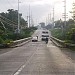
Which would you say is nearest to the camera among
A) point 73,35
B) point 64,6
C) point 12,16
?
point 73,35

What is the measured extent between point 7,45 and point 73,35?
12.8 meters

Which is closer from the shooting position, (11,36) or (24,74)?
(24,74)

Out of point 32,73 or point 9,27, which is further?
point 9,27

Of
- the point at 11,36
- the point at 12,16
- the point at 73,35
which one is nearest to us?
the point at 73,35

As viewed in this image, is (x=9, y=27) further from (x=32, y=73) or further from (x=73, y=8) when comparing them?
(x=32, y=73)

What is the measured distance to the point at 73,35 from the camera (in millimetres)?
54531

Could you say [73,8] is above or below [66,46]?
above

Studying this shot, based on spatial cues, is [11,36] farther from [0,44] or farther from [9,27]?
[9,27]

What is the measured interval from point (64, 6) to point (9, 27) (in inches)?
926

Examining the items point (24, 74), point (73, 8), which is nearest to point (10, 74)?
point (24, 74)

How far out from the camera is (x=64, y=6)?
105 m

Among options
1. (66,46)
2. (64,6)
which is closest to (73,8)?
(66,46)

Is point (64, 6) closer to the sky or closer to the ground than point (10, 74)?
closer to the sky

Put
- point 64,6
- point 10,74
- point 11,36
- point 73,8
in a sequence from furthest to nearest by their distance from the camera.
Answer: point 64,6, point 11,36, point 73,8, point 10,74
